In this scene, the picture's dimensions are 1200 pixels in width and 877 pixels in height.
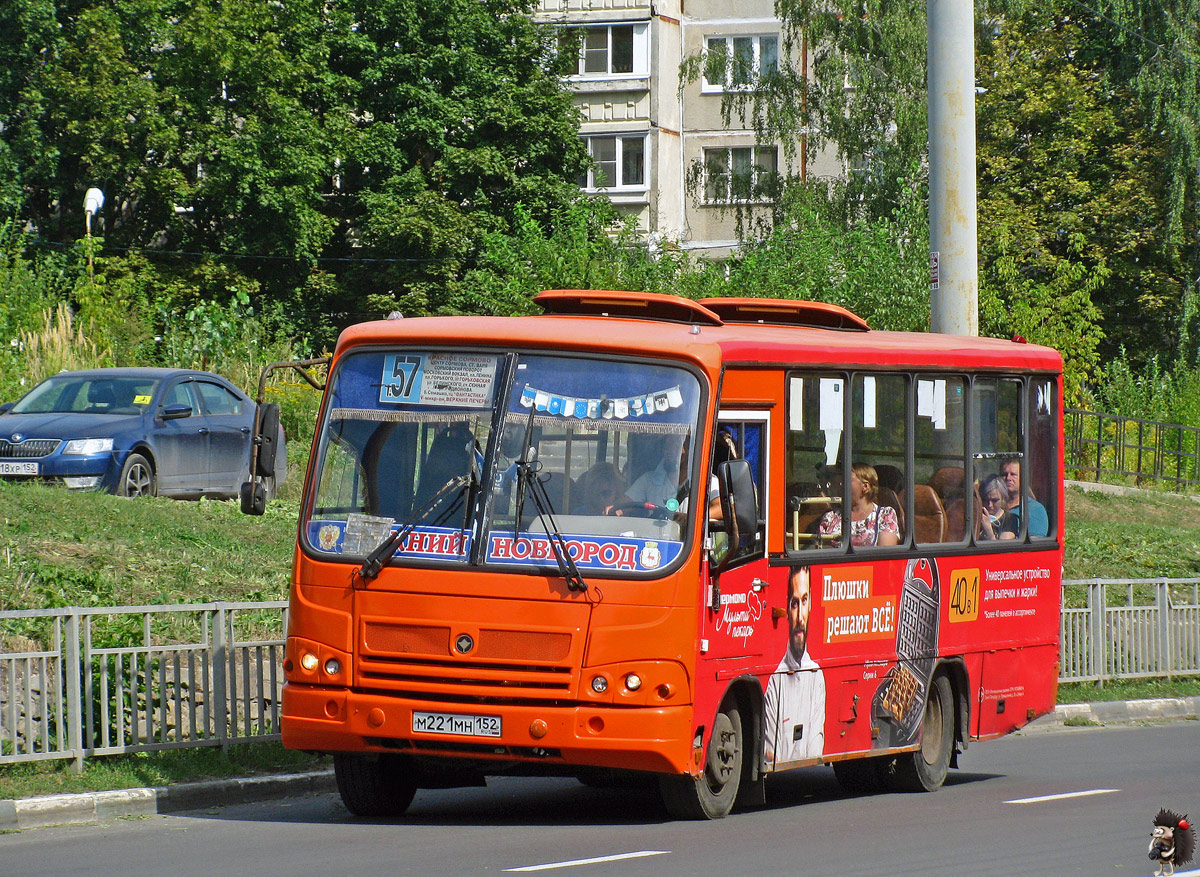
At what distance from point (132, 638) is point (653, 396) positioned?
4.10m

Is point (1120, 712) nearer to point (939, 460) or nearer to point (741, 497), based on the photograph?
point (939, 460)

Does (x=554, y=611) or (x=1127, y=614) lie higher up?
(x=554, y=611)

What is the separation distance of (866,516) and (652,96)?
150 ft

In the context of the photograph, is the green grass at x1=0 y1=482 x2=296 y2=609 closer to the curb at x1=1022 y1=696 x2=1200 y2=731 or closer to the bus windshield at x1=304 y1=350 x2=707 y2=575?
the bus windshield at x1=304 y1=350 x2=707 y2=575

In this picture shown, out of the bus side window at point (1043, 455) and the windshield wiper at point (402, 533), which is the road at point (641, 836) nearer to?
the windshield wiper at point (402, 533)

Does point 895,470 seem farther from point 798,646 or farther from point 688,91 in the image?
point 688,91

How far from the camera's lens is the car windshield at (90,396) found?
21594 millimetres

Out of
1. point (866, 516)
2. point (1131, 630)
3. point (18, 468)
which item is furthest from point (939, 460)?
point (18, 468)

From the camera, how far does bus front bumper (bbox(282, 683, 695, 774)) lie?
388 inches

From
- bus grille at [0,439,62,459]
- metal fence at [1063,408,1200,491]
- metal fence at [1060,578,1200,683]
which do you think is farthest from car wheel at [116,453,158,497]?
metal fence at [1063,408,1200,491]

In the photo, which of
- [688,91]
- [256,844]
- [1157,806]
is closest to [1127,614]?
[1157,806]

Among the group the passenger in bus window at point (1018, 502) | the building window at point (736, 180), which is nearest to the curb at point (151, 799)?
the passenger in bus window at point (1018, 502)

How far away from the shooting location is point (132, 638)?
482 inches

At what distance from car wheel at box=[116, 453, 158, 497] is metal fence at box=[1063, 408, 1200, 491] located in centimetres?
2591
